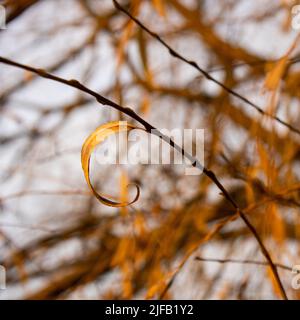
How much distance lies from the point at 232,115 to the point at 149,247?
0.49 meters

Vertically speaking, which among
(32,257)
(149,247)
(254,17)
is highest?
(254,17)

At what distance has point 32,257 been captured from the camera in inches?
58.4

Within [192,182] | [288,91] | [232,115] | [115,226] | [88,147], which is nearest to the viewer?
[88,147]

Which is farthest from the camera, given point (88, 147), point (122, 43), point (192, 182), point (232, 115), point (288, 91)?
point (192, 182)

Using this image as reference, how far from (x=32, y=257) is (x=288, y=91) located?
0.83m

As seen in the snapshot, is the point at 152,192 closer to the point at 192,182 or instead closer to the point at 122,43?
the point at 192,182

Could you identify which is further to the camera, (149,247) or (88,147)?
(149,247)
